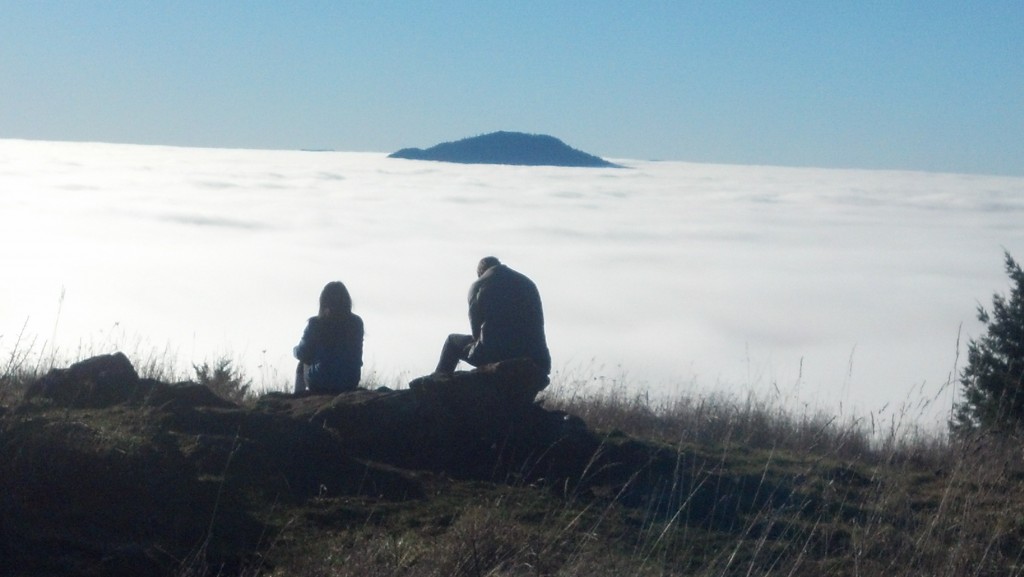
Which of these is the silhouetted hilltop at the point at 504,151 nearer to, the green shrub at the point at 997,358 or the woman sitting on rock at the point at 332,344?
the green shrub at the point at 997,358

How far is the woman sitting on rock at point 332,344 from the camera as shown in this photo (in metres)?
8.53

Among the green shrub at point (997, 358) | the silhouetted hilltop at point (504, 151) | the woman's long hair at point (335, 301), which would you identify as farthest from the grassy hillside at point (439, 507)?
the silhouetted hilltop at point (504, 151)

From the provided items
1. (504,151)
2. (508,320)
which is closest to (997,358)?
(508,320)

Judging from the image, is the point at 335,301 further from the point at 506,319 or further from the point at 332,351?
the point at 506,319

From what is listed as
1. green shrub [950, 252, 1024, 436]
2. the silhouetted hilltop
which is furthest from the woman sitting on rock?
the silhouetted hilltop

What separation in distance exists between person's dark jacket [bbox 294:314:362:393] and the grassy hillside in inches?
63.1

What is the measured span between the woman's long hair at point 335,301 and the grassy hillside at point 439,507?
1862 millimetres

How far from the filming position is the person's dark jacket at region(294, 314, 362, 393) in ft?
27.9

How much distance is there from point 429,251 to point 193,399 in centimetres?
8547

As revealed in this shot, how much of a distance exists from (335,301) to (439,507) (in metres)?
3.56

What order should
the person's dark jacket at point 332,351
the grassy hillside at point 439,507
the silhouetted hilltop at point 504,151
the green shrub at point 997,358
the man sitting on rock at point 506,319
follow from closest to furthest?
the grassy hillside at point 439,507 < the man sitting on rock at point 506,319 < the person's dark jacket at point 332,351 < the green shrub at point 997,358 < the silhouetted hilltop at point 504,151

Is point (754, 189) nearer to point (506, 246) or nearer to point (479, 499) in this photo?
point (506, 246)

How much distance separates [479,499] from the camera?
18.3 ft

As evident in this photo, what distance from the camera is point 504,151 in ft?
178
